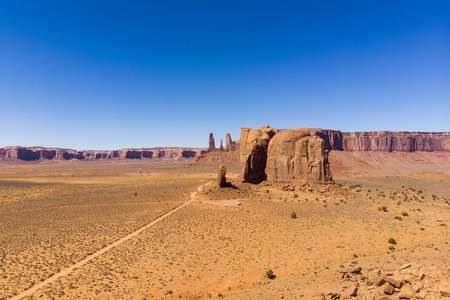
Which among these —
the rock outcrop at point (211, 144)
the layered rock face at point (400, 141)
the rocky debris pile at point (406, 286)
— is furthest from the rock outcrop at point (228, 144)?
the rocky debris pile at point (406, 286)

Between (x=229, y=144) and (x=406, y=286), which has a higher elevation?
(x=229, y=144)

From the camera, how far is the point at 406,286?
28.4 ft

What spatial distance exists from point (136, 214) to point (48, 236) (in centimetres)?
970

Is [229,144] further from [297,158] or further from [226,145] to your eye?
[297,158]

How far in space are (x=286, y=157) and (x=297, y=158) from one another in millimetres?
2124

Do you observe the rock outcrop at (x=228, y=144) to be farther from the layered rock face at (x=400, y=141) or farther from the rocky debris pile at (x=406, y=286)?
the rocky debris pile at (x=406, y=286)

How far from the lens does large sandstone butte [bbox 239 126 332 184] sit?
42.1 m

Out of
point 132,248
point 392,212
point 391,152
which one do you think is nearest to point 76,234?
point 132,248

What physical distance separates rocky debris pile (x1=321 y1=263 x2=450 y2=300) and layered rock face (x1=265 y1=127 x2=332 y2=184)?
32808 millimetres

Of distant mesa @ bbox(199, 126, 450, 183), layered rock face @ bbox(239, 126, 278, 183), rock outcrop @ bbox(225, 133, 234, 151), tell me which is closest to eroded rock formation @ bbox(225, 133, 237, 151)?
rock outcrop @ bbox(225, 133, 234, 151)

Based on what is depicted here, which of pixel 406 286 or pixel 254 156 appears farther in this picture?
pixel 254 156

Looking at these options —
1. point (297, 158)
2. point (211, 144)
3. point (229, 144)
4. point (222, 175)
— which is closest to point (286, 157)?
point (297, 158)

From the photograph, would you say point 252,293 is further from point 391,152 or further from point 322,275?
point 391,152

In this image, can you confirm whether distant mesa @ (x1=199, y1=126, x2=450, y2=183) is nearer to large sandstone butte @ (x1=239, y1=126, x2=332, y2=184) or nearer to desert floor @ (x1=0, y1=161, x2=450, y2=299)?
large sandstone butte @ (x1=239, y1=126, x2=332, y2=184)
